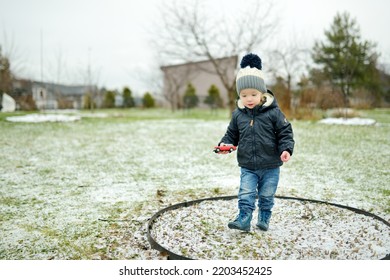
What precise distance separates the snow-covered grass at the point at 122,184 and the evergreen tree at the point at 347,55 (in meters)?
2.07

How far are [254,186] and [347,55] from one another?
24.9 ft

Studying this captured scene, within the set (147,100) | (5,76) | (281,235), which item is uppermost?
(147,100)

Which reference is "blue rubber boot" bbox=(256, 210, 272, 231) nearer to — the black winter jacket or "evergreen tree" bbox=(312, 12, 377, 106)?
the black winter jacket

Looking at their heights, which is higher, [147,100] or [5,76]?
[147,100]

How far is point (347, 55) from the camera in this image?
28.2 ft

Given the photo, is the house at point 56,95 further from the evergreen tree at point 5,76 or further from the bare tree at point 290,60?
the bare tree at point 290,60

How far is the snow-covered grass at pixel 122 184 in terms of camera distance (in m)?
2.12

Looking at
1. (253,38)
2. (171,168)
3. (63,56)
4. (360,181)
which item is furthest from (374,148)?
(63,56)

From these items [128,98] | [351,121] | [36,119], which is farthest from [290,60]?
[128,98]

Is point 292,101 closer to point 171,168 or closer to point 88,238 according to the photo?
point 171,168

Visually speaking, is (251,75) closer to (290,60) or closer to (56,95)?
(290,60)

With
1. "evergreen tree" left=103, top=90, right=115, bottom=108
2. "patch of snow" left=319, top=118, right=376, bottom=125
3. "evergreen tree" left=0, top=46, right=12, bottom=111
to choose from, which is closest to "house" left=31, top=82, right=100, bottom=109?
"evergreen tree" left=103, top=90, right=115, bottom=108

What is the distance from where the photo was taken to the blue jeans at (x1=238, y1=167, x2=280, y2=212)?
6.88 feet
